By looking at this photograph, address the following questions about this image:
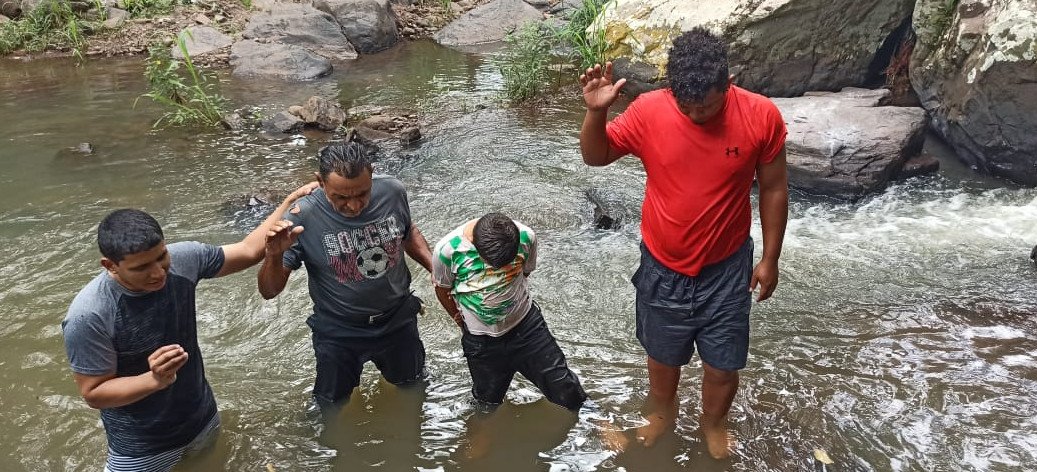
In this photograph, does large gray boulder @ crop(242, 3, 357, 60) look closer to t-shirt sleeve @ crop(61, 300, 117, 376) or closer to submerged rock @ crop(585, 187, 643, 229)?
submerged rock @ crop(585, 187, 643, 229)

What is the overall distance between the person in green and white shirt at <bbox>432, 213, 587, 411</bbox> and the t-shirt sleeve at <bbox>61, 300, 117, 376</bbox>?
124 centimetres

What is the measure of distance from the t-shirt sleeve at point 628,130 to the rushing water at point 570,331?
57.4 inches

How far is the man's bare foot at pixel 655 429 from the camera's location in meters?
3.42

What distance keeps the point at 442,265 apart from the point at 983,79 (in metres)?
5.44

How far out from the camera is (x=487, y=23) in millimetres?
14180

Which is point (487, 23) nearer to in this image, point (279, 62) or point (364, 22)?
point (364, 22)

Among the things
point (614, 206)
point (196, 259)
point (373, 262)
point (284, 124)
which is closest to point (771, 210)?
point (373, 262)

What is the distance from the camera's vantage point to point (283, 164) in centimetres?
766

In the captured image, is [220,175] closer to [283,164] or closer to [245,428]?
[283,164]

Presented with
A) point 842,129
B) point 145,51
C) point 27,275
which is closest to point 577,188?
point 842,129

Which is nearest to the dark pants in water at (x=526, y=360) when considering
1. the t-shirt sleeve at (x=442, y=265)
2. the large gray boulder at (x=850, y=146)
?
the t-shirt sleeve at (x=442, y=265)

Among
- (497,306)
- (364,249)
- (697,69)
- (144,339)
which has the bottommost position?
(497,306)

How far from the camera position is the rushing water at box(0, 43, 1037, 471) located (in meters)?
3.42

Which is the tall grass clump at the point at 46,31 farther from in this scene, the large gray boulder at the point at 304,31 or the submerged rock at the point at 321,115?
the submerged rock at the point at 321,115
